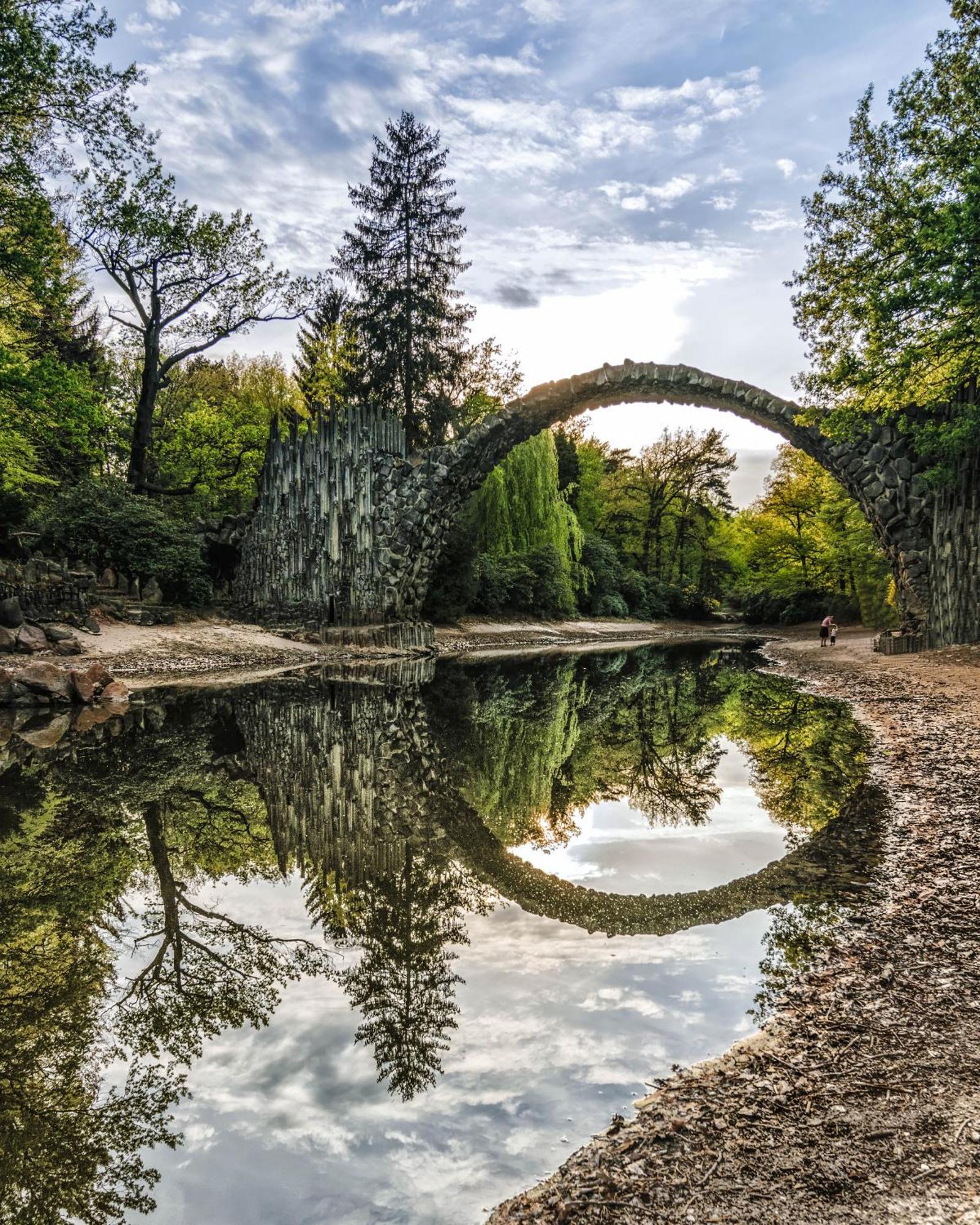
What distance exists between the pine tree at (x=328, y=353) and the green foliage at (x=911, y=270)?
1930cm

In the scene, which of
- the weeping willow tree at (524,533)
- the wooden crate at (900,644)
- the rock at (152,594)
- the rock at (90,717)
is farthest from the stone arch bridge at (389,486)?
the rock at (90,717)

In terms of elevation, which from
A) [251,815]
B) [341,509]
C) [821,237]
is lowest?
[251,815]

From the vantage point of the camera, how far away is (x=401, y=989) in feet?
8.77

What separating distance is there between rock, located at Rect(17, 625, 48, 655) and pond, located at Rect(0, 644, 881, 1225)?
535 centimetres

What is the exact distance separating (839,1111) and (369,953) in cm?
182

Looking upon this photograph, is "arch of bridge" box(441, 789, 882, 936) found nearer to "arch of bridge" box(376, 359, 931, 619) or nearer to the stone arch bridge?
"arch of bridge" box(376, 359, 931, 619)

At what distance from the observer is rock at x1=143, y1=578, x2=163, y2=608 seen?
669 inches

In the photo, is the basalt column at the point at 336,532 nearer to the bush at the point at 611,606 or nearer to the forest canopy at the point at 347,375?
the forest canopy at the point at 347,375

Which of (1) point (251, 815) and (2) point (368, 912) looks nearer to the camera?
(2) point (368, 912)

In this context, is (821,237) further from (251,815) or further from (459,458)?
(251,815)

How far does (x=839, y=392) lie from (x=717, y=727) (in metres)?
7.42

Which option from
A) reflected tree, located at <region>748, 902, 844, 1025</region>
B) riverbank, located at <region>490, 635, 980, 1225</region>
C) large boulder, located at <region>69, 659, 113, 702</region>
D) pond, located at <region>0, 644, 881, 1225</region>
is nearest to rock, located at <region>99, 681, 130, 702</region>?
large boulder, located at <region>69, 659, 113, 702</region>

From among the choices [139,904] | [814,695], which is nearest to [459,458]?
[814,695]

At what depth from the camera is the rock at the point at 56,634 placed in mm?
11875
